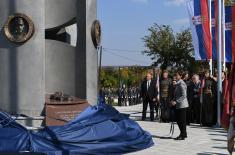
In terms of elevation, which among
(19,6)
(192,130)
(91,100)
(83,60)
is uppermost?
(19,6)

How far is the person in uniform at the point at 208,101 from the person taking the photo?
52.7 feet

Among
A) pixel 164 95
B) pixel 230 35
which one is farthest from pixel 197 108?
pixel 230 35

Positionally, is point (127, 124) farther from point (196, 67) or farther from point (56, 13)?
point (196, 67)

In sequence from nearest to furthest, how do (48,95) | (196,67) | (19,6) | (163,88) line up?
(19,6) → (48,95) → (163,88) → (196,67)

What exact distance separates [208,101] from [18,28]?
758 cm

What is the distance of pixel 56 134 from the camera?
9.91 m

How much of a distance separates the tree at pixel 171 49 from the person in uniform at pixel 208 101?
23.2 metres

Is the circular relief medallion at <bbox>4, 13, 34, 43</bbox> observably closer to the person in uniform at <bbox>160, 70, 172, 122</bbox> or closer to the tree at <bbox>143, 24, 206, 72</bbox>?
the person in uniform at <bbox>160, 70, 172, 122</bbox>

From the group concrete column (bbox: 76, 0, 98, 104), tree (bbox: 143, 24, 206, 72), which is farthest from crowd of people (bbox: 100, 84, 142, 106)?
concrete column (bbox: 76, 0, 98, 104)

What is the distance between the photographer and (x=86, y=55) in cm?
1263

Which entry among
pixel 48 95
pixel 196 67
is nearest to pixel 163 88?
pixel 48 95

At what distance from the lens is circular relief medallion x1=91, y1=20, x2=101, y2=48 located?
12.6 m

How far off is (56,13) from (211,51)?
277 inches

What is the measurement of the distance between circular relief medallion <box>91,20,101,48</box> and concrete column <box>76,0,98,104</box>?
0.08 metres
